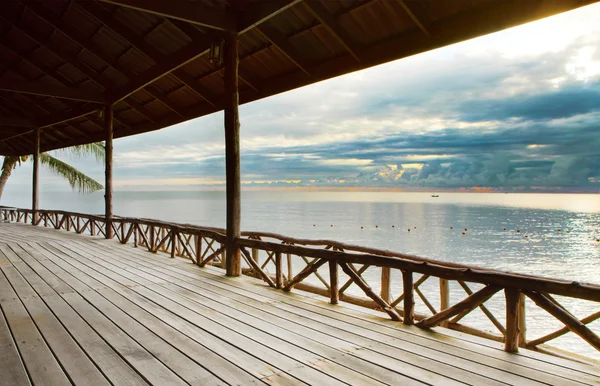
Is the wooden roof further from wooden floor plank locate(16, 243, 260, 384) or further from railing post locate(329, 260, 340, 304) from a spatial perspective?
wooden floor plank locate(16, 243, 260, 384)

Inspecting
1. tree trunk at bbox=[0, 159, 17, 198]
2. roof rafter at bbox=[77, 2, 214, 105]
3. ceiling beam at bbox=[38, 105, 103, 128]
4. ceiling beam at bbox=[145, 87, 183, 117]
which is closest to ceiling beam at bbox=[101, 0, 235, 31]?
roof rafter at bbox=[77, 2, 214, 105]

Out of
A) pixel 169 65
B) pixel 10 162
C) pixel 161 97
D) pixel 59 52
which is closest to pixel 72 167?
pixel 10 162

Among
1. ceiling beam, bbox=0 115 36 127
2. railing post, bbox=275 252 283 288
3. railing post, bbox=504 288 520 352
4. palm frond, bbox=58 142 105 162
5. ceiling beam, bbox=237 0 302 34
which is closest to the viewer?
railing post, bbox=504 288 520 352

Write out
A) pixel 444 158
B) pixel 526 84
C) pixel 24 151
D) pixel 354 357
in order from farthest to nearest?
pixel 444 158, pixel 526 84, pixel 24 151, pixel 354 357

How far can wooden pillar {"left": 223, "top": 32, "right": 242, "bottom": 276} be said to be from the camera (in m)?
5.29

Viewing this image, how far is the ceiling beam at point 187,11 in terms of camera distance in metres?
4.43

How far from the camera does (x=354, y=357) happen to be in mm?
2611

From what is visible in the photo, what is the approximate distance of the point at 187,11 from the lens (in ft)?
15.4

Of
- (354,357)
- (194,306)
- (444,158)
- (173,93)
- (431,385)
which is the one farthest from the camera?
(444,158)

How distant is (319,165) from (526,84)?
136 feet

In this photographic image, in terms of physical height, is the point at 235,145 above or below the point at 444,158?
below

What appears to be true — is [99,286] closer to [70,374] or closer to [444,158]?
[70,374]

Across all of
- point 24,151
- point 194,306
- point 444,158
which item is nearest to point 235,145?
point 194,306

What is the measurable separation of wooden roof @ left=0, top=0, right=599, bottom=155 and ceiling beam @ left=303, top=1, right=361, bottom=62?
1cm
